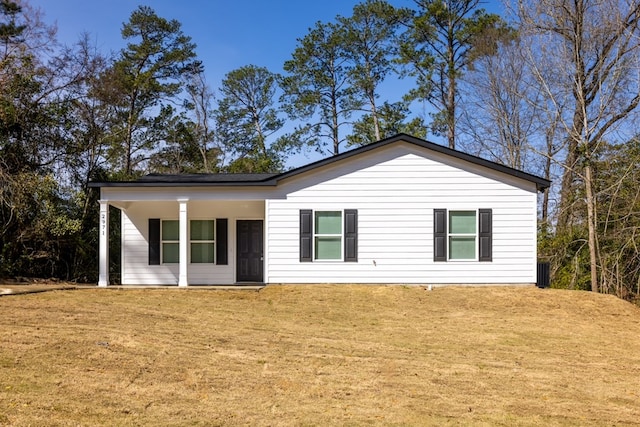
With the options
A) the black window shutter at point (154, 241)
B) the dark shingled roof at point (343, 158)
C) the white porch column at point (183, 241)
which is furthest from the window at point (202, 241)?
the dark shingled roof at point (343, 158)

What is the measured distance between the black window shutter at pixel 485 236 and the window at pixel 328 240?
375 cm

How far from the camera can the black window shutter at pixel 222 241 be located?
1598cm

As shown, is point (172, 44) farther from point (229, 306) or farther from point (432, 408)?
point (432, 408)

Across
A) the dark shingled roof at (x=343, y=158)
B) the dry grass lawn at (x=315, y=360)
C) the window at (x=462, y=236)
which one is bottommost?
the dry grass lawn at (x=315, y=360)

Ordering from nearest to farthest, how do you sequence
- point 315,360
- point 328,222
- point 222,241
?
point 315,360 → point 328,222 → point 222,241

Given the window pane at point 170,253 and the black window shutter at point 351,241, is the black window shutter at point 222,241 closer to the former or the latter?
the window pane at point 170,253

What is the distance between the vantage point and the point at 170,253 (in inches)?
629

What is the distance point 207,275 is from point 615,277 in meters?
12.4

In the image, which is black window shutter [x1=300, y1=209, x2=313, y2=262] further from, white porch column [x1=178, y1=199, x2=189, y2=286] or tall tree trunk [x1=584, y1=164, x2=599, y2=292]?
tall tree trunk [x1=584, y1=164, x2=599, y2=292]

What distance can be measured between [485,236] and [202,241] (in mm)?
8120

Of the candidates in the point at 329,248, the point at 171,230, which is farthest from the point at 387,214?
the point at 171,230

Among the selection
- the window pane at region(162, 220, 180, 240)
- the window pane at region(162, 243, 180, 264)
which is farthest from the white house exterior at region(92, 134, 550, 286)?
the window pane at region(162, 220, 180, 240)

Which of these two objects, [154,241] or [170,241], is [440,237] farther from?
[154,241]

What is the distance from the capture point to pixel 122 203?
15570 mm
